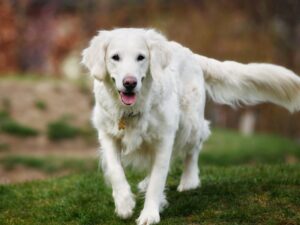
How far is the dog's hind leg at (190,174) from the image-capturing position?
24.9 feet

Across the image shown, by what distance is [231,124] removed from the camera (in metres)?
26.9

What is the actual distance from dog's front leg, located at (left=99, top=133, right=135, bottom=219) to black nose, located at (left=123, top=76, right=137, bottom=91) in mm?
763

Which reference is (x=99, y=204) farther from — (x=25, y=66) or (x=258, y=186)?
(x=25, y=66)

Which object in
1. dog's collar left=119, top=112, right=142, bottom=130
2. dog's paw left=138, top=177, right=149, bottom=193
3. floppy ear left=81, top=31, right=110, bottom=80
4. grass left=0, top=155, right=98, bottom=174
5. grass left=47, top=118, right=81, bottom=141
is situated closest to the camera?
floppy ear left=81, top=31, right=110, bottom=80

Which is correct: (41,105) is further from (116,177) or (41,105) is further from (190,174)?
(116,177)

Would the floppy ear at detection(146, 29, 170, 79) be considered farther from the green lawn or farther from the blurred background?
the blurred background

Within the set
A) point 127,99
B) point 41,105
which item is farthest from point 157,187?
point 41,105

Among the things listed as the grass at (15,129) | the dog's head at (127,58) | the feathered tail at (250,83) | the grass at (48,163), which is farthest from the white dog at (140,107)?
the grass at (15,129)

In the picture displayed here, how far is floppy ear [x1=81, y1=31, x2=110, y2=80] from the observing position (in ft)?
20.6

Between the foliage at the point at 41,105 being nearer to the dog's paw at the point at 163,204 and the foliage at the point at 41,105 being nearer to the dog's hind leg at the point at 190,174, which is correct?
the dog's hind leg at the point at 190,174

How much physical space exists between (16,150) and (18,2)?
11.3 meters

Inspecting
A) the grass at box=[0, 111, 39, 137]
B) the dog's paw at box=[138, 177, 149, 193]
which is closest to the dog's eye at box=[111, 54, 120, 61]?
the dog's paw at box=[138, 177, 149, 193]

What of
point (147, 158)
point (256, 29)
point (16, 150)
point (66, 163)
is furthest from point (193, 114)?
point (256, 29)

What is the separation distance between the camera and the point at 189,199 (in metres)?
6.83
